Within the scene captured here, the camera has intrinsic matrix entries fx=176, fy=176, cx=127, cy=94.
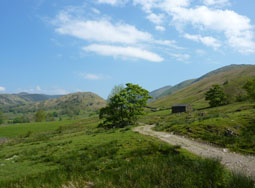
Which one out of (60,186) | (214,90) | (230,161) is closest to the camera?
(60,186)

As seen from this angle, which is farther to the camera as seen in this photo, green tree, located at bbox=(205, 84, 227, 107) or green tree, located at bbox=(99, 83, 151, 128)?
green tree, located at bbox=(205, 84, 227, 107)

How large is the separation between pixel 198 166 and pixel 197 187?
63.3 inches

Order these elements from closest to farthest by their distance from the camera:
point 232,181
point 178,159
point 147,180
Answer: point 232,181
point 147,180
point 178,159

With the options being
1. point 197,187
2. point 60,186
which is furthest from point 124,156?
point 197,187

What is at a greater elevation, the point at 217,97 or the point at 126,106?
the point at 217,97

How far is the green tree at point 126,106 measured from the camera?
141ft

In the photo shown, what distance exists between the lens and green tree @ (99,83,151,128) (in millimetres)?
42938

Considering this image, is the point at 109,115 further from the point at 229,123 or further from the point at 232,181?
the point at 232,181

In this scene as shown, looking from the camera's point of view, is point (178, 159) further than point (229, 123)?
No

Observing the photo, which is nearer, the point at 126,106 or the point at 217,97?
the point at 126,106

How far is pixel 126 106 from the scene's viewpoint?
4300cm

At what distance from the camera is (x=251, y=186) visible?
15.9 feet

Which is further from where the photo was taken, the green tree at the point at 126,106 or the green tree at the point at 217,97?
the green tree at the point at 217,97

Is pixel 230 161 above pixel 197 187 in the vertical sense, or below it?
below
